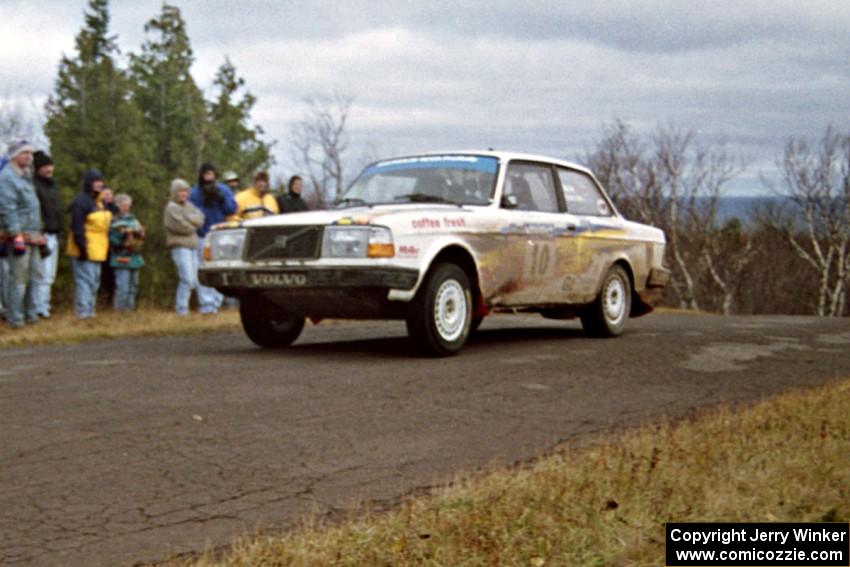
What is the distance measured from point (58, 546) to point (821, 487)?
2.95 meters

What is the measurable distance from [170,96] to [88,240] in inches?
1236

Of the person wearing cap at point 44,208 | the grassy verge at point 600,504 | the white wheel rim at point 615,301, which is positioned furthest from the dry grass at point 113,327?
the grassy verge at point 600,504

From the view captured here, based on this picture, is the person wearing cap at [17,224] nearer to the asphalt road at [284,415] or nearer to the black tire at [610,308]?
the asphalt road at [284,415]

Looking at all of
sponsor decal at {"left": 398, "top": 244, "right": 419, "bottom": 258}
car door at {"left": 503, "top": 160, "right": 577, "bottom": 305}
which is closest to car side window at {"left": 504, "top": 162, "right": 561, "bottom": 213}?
car door at {"left": 503, "top": 160, "right": 577, "bottom": 305}

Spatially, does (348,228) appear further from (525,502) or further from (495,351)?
(525,502)

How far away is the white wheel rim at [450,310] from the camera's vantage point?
921 cm

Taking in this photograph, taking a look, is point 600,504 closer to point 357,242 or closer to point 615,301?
point 357,242

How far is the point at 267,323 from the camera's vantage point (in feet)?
33.8

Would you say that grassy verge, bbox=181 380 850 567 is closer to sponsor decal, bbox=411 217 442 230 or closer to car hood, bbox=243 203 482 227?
sponsor decal, bbox=411 217 442 230

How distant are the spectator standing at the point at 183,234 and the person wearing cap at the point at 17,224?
1.88m

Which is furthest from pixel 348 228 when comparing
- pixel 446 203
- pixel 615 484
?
pixel 615 484

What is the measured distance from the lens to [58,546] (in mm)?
4055

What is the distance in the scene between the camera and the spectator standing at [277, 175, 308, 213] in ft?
48.6

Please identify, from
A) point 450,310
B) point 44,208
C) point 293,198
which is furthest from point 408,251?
point 293,198
